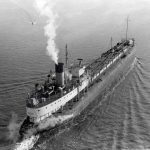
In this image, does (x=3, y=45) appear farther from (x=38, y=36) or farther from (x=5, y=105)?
(x=5, y=105)

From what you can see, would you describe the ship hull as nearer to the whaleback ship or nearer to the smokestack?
the whaleback ship

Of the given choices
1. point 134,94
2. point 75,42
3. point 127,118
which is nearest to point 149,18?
point 75,42

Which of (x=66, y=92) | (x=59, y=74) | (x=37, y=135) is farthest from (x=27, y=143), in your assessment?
(x=59, y=74)

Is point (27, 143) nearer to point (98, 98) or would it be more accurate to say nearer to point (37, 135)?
point (37, 135)

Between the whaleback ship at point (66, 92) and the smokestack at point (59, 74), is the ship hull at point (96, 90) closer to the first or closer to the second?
the whaleback ship at point (66, 92)

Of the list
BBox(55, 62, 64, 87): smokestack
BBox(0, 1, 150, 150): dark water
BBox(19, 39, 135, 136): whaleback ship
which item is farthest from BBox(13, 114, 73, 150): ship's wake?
BBox(55, 62, 64, 87): smokestack

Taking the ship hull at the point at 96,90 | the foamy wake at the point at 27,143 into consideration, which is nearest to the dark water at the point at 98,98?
the foamy wake at the point at 27,143
